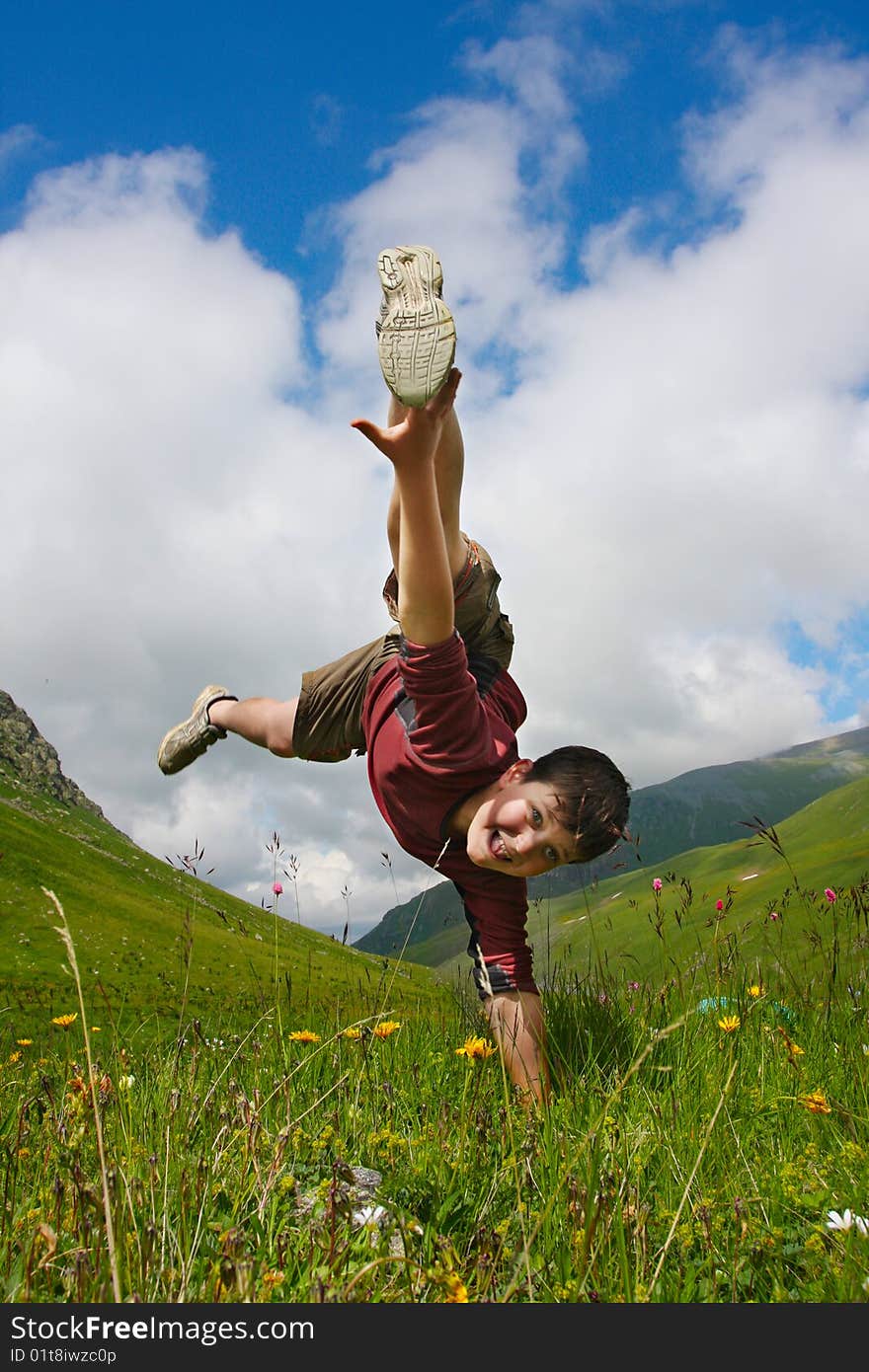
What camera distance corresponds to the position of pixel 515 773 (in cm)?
496

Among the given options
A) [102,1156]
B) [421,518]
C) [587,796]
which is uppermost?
[421,518]

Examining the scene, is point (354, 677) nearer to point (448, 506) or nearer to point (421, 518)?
point (448, 506)

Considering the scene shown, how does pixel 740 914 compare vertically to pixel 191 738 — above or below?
below

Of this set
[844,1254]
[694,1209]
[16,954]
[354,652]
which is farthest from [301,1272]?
[16,954]

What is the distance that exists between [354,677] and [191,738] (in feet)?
4.90

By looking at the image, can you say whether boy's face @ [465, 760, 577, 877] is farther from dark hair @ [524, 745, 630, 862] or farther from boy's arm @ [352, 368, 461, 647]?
boy's arm @ [352, 368, 461, 647]

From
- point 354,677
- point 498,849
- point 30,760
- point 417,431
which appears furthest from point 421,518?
point 30,760

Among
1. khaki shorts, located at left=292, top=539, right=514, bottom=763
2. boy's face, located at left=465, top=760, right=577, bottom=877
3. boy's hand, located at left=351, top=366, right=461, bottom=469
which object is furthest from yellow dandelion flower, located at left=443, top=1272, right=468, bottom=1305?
khaki shorts, located at left=292, top=539, right=514, bottom=763

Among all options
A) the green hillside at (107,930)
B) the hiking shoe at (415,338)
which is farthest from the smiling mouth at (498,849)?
the green hillside at (107,930)

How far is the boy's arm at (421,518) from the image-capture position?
13.0 ft

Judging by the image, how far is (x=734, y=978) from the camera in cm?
585
